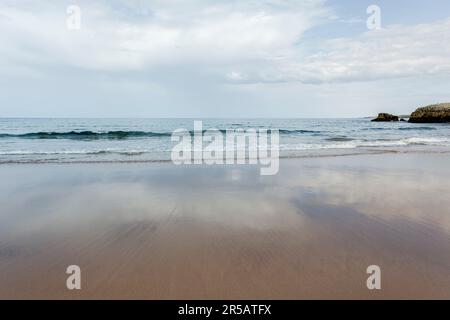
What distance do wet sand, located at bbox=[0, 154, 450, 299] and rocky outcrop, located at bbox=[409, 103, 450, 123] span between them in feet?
193

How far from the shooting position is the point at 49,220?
479 cm

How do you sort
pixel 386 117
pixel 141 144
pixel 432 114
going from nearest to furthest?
1. pixel 141 144
2. pixel 432 114
3. pixel 386 117

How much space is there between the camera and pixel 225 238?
405 centimetres

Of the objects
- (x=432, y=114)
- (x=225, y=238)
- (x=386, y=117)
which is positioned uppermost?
(x=386, y=117)

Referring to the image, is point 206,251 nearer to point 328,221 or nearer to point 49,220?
point 328,221

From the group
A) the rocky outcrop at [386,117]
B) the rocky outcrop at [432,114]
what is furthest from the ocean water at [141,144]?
the rocky outcrop at [386,117]

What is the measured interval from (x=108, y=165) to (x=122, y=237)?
705 centimetres

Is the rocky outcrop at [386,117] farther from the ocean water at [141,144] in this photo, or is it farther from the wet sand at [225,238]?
the wet sand at [225,238]

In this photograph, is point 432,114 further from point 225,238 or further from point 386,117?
point 225,238

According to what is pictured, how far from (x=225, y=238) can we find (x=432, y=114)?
6589cm

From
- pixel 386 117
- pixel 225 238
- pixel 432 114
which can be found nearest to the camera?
pixel 225 238

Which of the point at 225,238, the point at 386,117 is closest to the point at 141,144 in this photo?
the point at 225,238
